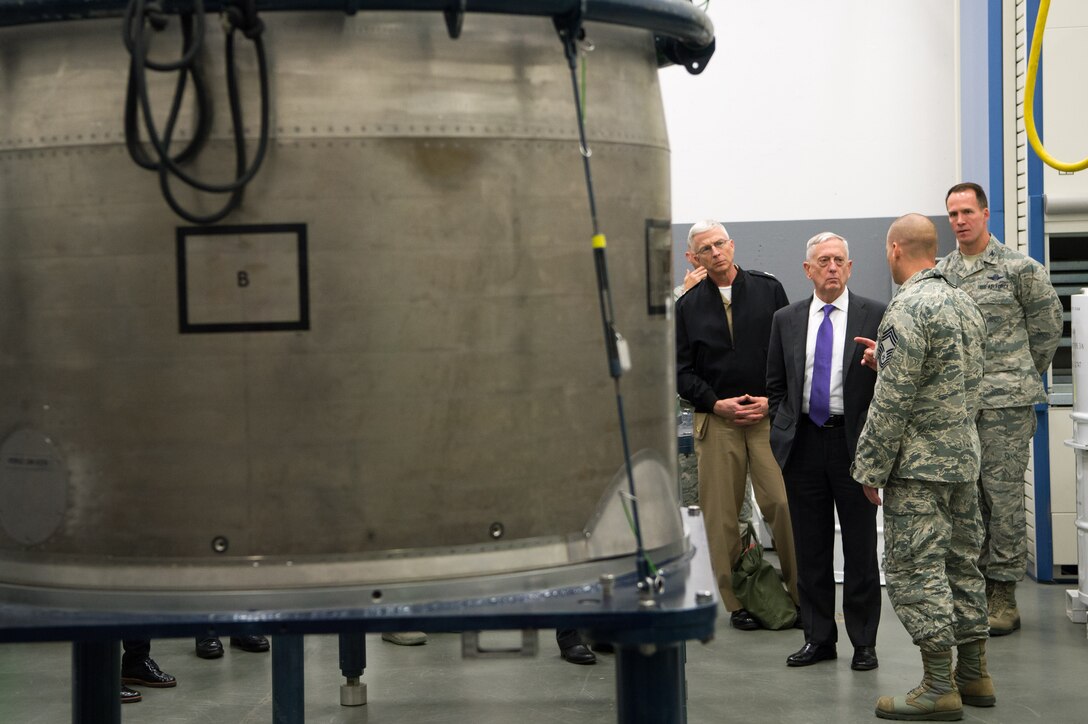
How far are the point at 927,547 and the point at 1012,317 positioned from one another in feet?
7.13

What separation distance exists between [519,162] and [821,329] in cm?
350

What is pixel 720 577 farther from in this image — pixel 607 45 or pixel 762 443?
pixel 607 45

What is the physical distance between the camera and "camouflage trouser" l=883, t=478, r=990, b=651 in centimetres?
505

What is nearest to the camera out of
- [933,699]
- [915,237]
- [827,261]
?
[933,699]

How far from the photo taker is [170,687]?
19.7ft

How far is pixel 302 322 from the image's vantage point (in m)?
2.72

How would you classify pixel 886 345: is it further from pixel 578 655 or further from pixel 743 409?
pixel 578 655

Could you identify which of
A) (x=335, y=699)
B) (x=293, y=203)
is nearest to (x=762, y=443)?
(x=335, y=699)

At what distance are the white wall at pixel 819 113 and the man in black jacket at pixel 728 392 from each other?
2523mm

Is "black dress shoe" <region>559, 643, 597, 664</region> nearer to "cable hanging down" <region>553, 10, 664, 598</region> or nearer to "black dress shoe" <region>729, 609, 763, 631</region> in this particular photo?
"black dress shoe" <region>729, 609, 763, 631</region>

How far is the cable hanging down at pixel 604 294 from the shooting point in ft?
9.34

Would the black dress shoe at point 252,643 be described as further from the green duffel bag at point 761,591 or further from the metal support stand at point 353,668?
the green duffel bag at point 761,591

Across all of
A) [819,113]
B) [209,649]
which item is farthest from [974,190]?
[209,649]

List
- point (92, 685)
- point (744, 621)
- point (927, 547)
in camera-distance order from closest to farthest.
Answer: point (92, 685) → point (927, 547) → point (744, 621)
